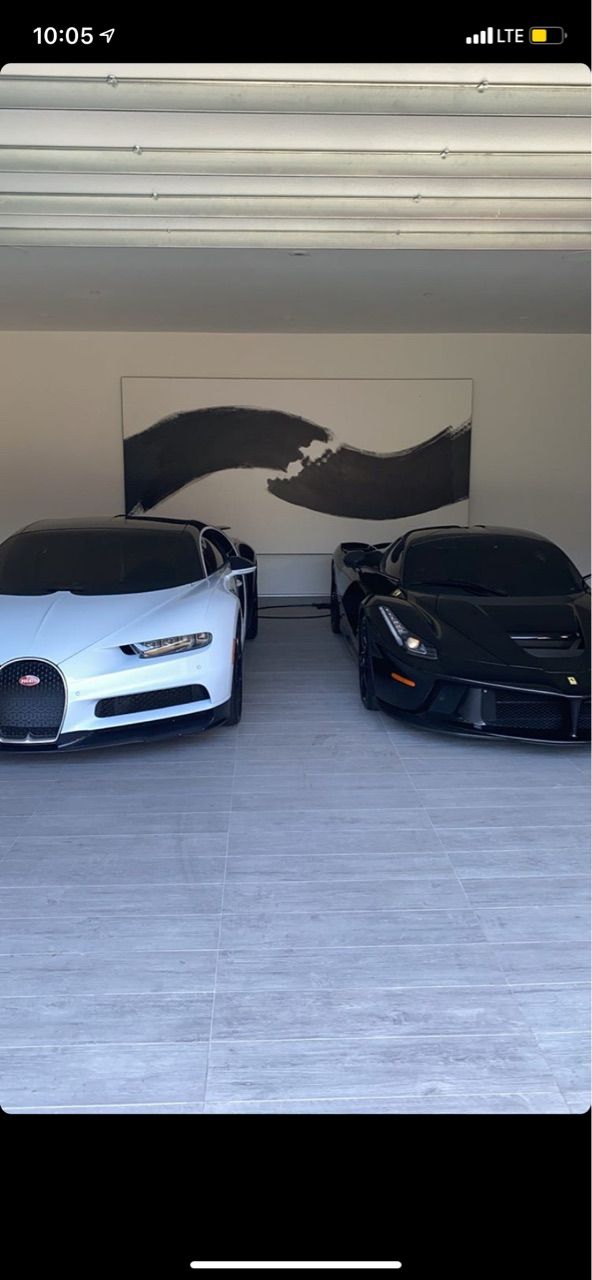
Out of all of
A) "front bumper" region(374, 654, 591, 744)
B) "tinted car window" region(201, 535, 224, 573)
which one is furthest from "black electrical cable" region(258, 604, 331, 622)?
"front bumper" region(374, 654, 591, 744)

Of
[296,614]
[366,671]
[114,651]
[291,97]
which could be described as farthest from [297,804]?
[296,614]

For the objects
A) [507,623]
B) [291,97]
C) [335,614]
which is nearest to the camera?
[291,97]

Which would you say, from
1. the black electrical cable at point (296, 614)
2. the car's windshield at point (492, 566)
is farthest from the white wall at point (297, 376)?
the car's windshield at point (492, 566)

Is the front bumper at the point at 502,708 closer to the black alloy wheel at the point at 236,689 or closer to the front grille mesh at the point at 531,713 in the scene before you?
the front grille mesh at the point at 531,713

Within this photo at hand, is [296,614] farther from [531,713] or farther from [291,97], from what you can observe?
[291,97]

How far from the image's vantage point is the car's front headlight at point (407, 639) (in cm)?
443

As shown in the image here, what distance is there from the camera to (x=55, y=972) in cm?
242

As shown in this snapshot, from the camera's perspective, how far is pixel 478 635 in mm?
4496

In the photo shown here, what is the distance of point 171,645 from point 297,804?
39.7 inches

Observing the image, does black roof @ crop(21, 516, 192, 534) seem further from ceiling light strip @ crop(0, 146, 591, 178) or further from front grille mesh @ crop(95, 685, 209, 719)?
ceiling light strip @ crop(0, 146, 591, 178)

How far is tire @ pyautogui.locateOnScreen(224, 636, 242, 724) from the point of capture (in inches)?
183
